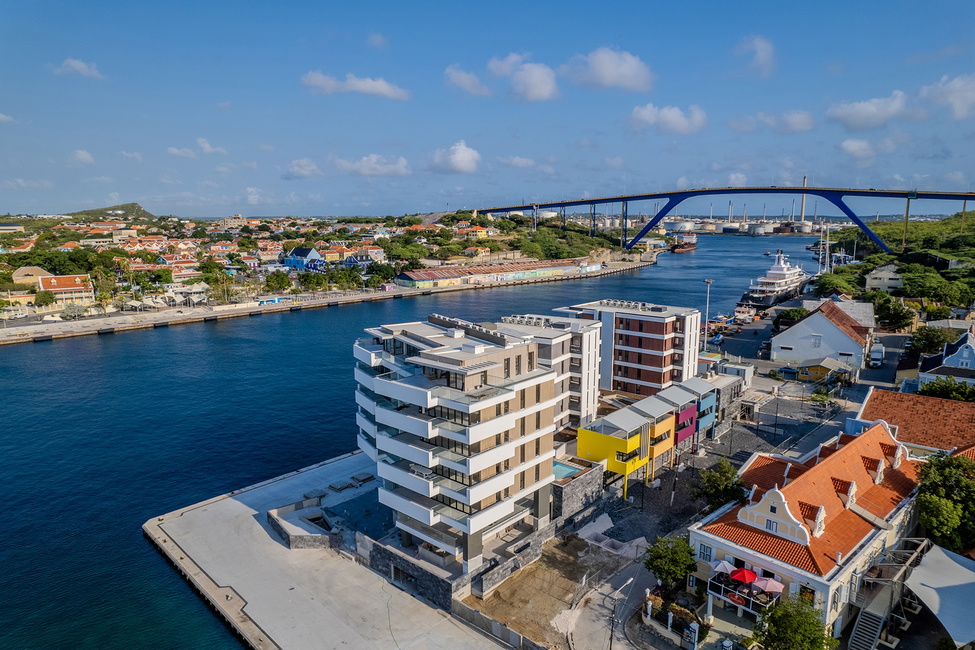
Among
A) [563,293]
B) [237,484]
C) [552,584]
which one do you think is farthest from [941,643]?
[563,293]

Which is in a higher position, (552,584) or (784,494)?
(784,494)

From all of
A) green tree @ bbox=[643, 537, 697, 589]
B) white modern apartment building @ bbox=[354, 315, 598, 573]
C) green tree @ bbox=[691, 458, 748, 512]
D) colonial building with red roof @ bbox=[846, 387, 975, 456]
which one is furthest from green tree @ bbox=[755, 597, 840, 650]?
colonial building with red roof @ bbox=[846, 387, 975, 456]

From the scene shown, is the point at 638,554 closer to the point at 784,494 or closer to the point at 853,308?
the point at 784,494

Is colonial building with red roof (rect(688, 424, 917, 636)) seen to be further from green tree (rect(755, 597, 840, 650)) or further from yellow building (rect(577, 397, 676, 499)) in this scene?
yellow building (rect(577, 397, 676, 499))

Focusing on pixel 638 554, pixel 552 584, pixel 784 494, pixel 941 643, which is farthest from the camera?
pixel 638 554

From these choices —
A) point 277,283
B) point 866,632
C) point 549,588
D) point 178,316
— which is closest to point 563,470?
point 549,588

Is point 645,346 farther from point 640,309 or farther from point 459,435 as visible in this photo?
point 459,435

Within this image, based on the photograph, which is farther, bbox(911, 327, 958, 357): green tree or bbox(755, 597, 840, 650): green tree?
bbox(911, 327, 958, 357): green tree
